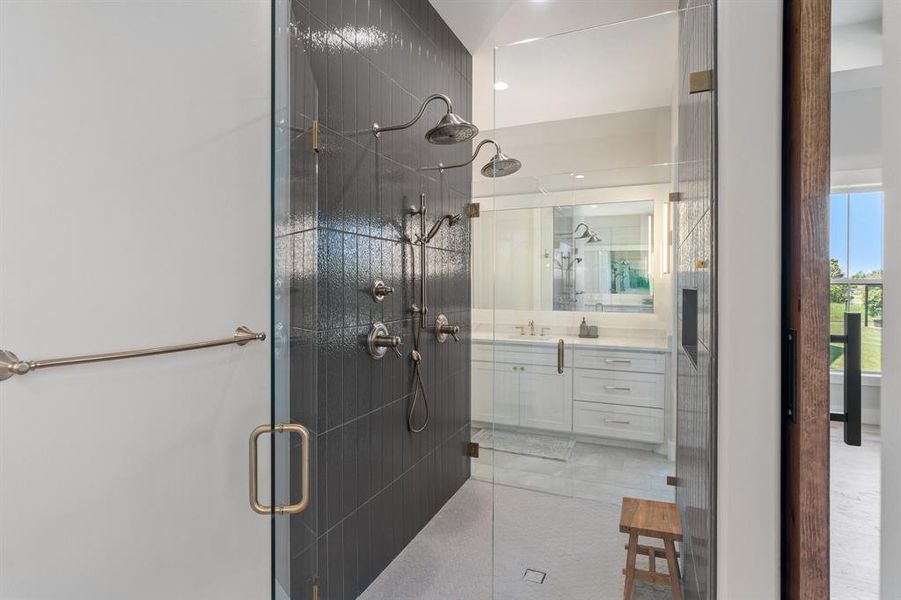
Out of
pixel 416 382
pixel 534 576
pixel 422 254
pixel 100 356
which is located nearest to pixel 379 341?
pixel 416 382

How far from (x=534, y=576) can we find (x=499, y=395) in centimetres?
75

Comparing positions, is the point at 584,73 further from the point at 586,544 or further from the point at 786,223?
the point at 586,544

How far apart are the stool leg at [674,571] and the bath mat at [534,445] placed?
18.1 inches

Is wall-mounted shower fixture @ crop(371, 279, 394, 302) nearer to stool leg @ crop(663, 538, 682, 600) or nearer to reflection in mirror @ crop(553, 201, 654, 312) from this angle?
reflection in mirror @ crop(553, 201, 654, 312)

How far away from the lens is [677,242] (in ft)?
5.40

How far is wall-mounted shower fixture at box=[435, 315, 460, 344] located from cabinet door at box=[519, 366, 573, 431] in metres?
0.54

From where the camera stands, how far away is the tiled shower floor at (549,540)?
5.84 ft

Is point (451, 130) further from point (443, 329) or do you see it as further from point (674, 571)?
point (674, 571)

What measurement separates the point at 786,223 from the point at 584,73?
1604 mm

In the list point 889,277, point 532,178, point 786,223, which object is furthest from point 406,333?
point 889,277

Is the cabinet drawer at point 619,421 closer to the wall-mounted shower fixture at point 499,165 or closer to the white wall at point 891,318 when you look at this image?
the wall-mounted shower fixture at point 499,165

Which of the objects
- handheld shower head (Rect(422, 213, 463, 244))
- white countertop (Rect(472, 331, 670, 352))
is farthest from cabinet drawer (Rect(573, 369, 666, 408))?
handheld shower head (Rect(422, 213, 463, 244))

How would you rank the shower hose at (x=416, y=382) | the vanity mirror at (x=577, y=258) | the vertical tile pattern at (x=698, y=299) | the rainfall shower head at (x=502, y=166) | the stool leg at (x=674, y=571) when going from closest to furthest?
the vertical tile pattern at (x=698, y=299) → the stool leg at (x=674, y=571) → the vanity mirror at (x=577, y=258) → the rainfall shower head at (x=502, y=166) → the shower hose at (x=416, y=382)

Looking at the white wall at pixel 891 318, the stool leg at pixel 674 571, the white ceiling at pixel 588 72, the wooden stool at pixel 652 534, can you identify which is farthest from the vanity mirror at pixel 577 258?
the white wall at pixel 891 318
